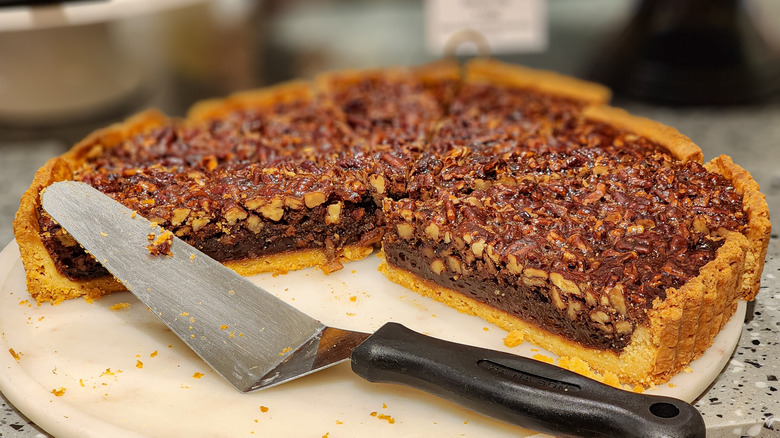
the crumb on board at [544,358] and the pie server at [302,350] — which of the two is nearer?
the pie server at [302,350]

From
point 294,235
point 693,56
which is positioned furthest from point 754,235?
point 693,56

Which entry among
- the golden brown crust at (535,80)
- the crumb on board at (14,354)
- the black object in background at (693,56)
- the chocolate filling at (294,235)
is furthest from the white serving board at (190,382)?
the black object in background at (693,56)

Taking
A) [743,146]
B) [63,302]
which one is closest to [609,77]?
[743,146]

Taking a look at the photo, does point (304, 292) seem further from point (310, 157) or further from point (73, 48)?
point (73, 48)

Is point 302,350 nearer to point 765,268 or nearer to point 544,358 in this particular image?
point 544,358

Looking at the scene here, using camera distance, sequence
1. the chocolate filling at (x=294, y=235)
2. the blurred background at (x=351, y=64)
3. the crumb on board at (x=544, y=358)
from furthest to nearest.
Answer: the blurred background at (x=351, y=64), the chocolate filling at (x=294, y=235), the crumb on board at (x=544, y=358)

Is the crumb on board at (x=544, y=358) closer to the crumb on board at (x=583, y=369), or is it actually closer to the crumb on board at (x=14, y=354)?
the crumb on board at (x=583, y=369)

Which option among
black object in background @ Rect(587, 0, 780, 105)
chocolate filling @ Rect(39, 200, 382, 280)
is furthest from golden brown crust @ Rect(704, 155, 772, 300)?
black object in background @ Rect(587, 0, 780, 105)
